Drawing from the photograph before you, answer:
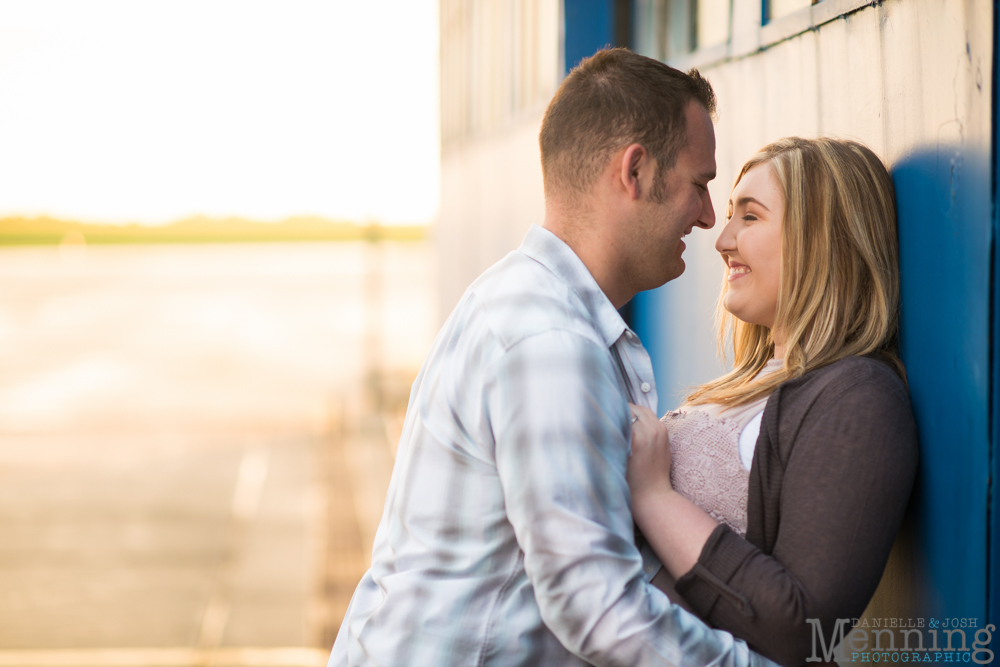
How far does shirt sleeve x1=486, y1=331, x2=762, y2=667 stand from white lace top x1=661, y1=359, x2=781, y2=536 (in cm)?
37

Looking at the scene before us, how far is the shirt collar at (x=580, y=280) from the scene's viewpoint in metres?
1.85

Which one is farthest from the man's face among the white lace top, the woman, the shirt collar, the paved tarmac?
the paved tarmac

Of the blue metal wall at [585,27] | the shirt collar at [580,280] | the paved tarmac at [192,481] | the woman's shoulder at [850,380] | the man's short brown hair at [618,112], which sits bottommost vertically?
the paved tarmac at [192,481]

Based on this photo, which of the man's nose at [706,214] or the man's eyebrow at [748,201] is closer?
the man's nose at [706,214]

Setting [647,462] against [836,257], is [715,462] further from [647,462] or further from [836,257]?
[836,257]

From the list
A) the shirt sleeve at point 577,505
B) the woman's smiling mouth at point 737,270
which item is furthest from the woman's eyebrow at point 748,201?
the shirt sleeve at point 577,505

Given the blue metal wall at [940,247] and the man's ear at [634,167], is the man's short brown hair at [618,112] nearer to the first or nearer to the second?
the man's ear at [634,167]

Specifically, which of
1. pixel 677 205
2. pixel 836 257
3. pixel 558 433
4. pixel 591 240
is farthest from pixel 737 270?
pixel 558 433

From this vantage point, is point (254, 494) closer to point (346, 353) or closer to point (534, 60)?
point (534, 60)

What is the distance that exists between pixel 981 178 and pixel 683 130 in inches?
22.2

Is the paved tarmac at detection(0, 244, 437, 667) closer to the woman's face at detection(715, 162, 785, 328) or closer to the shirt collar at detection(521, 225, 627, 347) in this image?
the woman's face at detection(715, 162, 785, 328)

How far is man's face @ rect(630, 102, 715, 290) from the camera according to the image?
190 centimetres

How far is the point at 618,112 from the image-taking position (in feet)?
6.06

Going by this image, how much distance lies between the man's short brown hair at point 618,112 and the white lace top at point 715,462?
1.86ft
